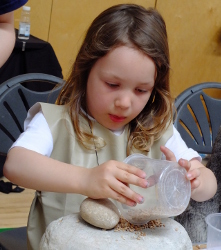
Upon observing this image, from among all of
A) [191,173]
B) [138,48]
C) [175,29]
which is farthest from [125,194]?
[175,29]

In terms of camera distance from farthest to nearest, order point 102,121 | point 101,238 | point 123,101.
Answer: point 102,121
point 123,101
point 101,238

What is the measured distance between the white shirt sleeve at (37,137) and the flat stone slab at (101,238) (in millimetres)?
291

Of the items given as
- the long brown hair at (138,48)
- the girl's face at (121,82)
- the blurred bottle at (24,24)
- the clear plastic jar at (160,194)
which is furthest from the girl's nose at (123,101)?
the blurred bottle at (24,24)

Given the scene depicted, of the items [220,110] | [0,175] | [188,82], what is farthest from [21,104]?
[188,82]

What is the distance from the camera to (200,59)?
5914 millimetres

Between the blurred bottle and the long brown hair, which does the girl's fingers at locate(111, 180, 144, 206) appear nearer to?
the long brown hair

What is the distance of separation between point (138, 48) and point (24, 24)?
3.10 m

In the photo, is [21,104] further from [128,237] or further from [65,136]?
[128,237]

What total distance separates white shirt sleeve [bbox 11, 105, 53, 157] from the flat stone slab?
0.29m

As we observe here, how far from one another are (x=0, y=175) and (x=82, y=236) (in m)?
2.79

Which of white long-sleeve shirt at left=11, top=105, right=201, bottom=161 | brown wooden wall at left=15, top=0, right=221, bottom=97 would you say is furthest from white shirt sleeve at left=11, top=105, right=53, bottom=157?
brown wooden wall at left=15, top=0, right=221, bottom=97

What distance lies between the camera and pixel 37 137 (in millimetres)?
1207

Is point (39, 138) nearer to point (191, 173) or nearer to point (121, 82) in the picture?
point (121, 82)

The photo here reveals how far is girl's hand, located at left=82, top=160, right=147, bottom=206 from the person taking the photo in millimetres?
891
